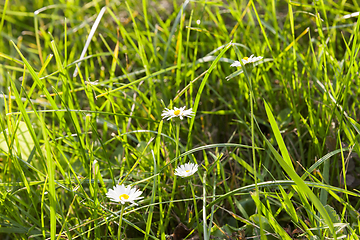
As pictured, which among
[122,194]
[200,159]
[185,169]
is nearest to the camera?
[122,194]

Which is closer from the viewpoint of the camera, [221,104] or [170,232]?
[170,232]

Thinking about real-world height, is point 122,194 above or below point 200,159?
above

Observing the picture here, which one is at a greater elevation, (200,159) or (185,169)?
(185,169)

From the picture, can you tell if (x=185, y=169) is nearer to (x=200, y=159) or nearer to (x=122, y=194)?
(x=122, y=194)

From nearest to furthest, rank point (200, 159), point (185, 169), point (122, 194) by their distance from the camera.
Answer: point (122, 194), point (185, 169), point (200, 159)

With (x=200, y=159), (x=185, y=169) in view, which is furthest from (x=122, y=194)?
(x=200, y=159)

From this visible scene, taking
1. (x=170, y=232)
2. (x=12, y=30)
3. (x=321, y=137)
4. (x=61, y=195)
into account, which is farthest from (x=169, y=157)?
(x=12, y=30)

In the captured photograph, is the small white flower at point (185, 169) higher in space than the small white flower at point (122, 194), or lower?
lower

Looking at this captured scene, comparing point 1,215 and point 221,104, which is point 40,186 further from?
point 221,104

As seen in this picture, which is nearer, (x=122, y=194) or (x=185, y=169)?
(x=122, y=194)

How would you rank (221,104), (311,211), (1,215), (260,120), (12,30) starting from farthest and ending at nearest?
(12,30), (221,104), (260,120), (1,215), (311,211)

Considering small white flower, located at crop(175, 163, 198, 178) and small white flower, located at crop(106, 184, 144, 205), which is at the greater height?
small white flower, located at crop(106, 184, 144, 205)
